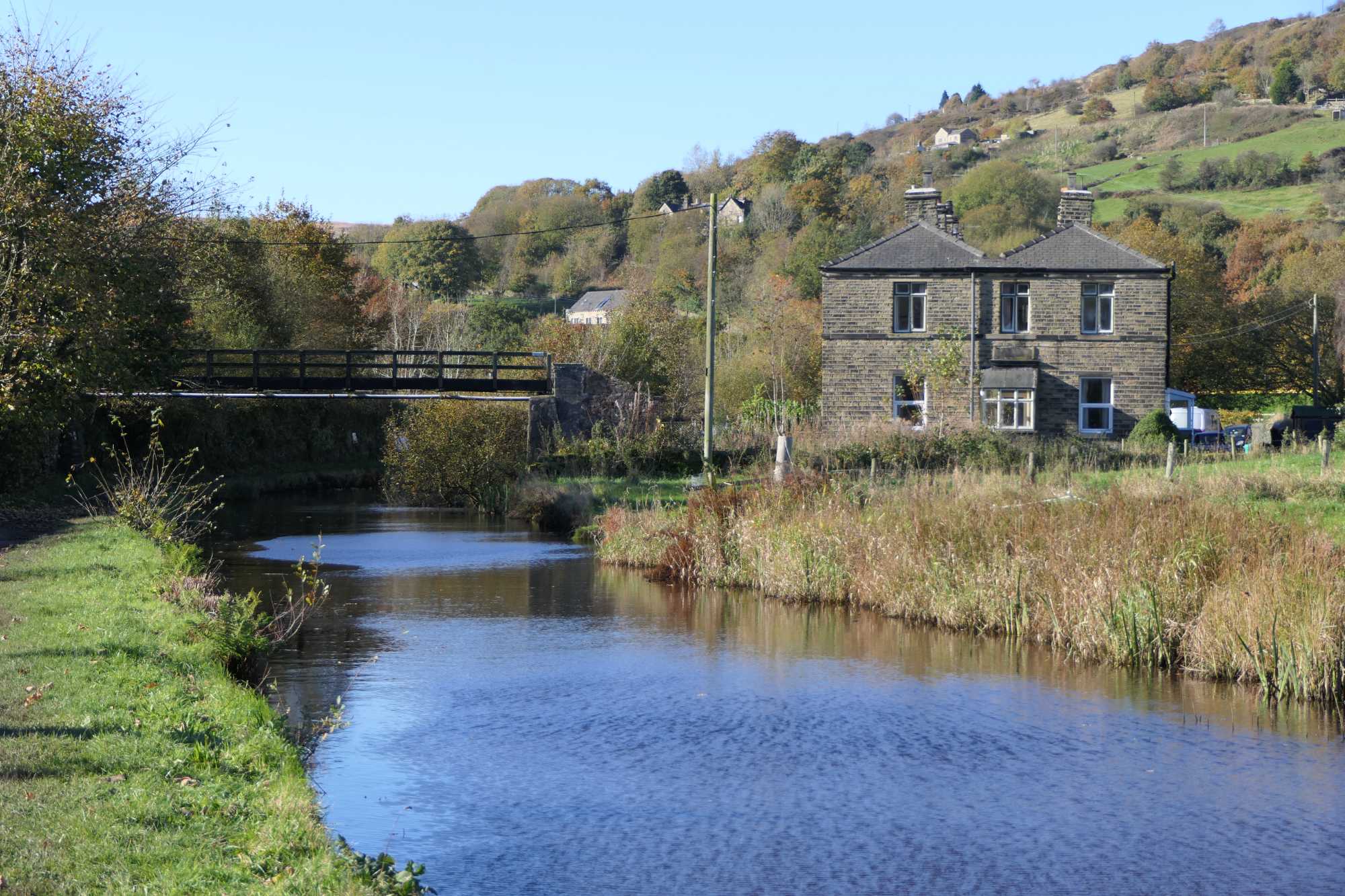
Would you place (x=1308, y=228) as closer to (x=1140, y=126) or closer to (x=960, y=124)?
(x=1140, y=126)

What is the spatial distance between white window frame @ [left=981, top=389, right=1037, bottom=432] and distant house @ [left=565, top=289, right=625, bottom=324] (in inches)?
2254

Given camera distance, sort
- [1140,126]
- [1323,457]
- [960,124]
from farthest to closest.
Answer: [960,124] → [1140,126] → [1323,457]

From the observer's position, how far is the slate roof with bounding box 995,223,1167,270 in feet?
141

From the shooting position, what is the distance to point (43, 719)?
9492mm

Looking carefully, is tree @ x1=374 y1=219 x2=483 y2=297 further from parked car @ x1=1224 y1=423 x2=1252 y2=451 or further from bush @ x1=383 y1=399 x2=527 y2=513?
parked car @ x1=1224 y1=423 x2=1252 y2=451

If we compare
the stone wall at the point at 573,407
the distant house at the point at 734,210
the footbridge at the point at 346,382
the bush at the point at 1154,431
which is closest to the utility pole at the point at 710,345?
the stone wall at the point at 573,407

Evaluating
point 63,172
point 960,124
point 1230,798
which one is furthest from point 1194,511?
point 960,124

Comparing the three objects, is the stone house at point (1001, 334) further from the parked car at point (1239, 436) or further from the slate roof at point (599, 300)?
the slate roof at point (599, 300)

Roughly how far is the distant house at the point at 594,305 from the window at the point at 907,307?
182ft

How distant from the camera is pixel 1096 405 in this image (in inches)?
1692

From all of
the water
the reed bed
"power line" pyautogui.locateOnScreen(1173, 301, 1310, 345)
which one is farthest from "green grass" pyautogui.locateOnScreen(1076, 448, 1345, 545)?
"power line" pyautogui.locateOnScreen(1173, 301, 1310, 345)

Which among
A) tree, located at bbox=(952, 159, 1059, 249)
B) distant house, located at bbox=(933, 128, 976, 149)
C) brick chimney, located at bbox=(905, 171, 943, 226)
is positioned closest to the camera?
brick chimney, located at bbox=(905, 171, 943, 226)

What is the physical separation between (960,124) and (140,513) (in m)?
169

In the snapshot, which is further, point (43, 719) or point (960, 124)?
point (960, 124)
